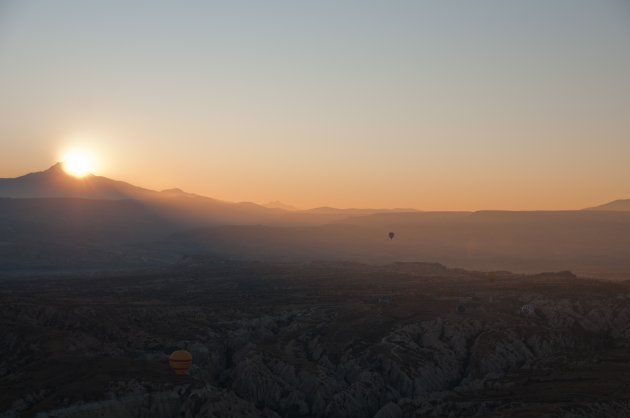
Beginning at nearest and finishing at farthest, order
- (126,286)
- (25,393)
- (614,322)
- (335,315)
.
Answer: (25,393)
(614,322)
(335,315)
(126,286)

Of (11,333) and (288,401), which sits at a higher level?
(11,333)

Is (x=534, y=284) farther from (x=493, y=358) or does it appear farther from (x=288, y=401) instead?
(x=288, y=401)

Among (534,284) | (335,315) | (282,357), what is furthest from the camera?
(534,284)

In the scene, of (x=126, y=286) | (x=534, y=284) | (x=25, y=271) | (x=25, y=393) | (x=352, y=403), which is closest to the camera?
(x=25, y=393)

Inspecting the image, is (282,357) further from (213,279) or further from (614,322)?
(213,279)

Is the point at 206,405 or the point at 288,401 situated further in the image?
the point at 288,401

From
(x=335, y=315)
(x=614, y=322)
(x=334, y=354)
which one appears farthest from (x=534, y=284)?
(x=334, y=354)

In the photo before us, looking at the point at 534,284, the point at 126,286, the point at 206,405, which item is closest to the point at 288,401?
the point at 206,405

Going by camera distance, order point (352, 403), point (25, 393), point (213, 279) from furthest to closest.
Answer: point (213, 279) < point (352, 403) < point (25, 393)

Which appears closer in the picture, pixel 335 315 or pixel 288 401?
pixel 288 401
